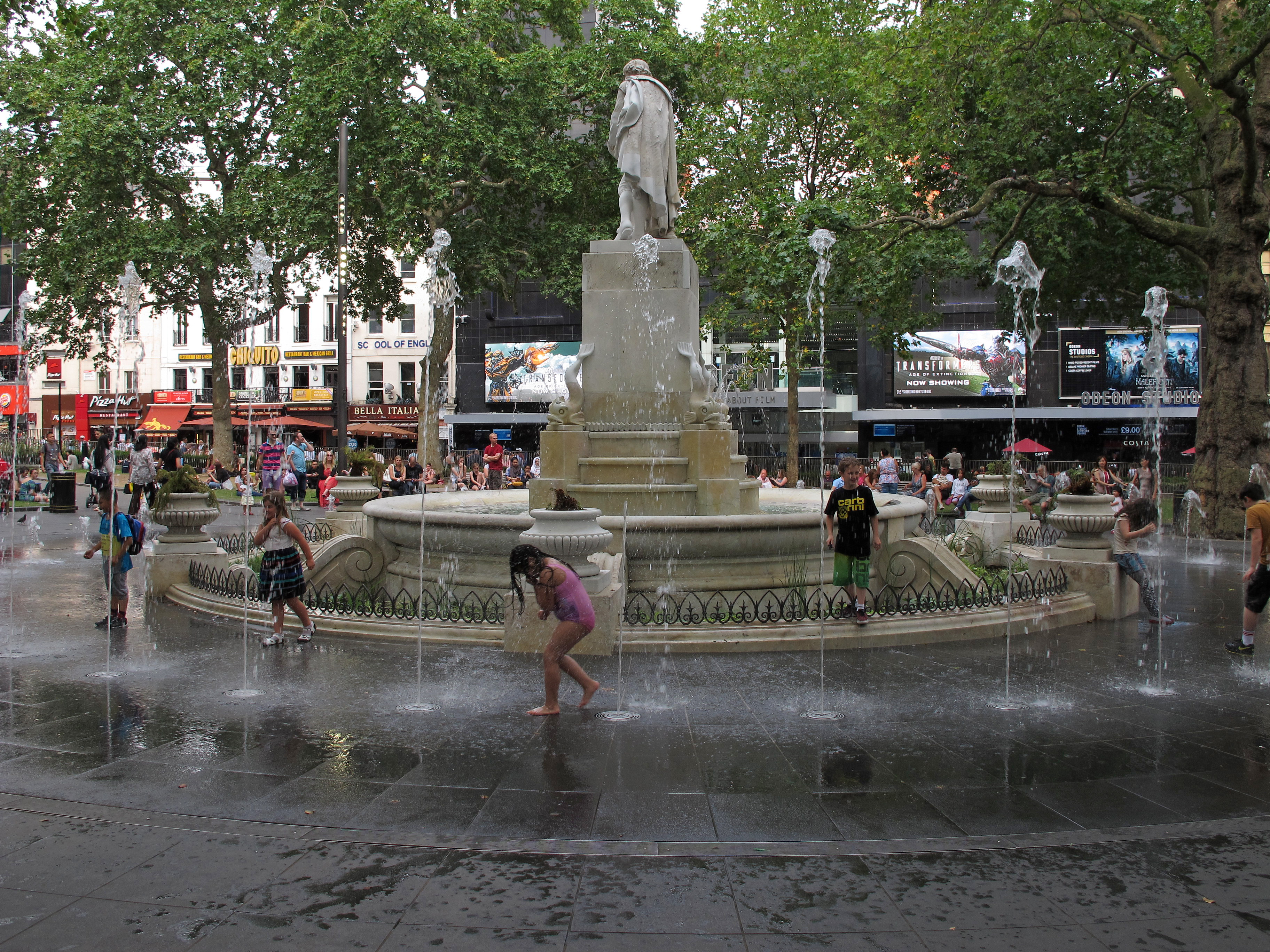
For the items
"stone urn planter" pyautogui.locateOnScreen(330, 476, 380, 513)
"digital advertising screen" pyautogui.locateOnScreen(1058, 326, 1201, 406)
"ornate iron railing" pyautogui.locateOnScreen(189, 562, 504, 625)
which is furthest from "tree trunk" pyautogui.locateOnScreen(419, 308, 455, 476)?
"digital advertising screen" pyautogui.locateOnScreen(1058, 326, 1201, 406)

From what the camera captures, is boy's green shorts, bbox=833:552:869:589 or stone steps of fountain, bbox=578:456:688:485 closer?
boy's green shorts, bbox=833:552:869:589

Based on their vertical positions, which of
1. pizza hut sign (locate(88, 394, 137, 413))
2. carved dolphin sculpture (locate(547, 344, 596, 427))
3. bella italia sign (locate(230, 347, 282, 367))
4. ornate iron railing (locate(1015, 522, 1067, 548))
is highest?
bella italia sign (locate(230, 347, 282, 367))

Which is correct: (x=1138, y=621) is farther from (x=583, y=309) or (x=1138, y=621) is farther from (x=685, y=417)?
(x=583, y=309)

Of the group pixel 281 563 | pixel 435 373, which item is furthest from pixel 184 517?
pixel 435 373

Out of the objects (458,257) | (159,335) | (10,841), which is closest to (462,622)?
(10,841)

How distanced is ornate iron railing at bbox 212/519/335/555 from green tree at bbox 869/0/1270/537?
492 inches

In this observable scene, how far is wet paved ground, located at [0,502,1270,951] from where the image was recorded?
3.80 meters

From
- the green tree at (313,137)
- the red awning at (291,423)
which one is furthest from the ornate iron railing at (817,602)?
the red awning at (291,423)

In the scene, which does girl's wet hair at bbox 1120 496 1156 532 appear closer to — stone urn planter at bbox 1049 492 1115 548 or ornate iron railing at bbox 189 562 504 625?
stone urn planter at bbox 1049 492 1115 548

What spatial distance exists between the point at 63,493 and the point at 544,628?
23.0 m

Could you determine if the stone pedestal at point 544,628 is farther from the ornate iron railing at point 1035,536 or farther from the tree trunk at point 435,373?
the tree trunk at point 435,373

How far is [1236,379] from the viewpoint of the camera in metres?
19.3

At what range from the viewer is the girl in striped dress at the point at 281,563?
28.9 feet

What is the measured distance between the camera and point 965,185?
2284cm
